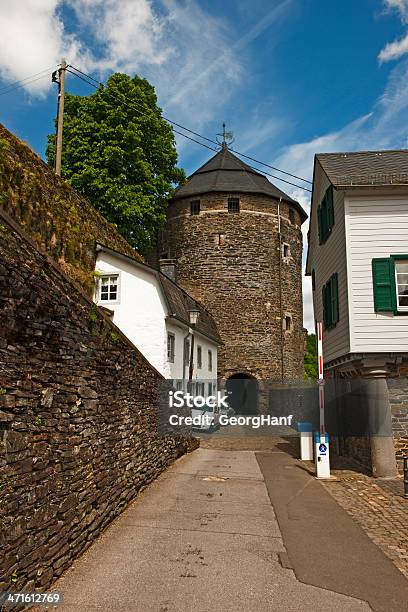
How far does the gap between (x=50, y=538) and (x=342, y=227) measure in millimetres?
10332

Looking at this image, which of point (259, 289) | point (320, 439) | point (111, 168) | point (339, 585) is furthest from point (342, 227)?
point (259, 289)

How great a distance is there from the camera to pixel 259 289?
2978 cm

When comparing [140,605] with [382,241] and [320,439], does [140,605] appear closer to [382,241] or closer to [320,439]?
[320,439]

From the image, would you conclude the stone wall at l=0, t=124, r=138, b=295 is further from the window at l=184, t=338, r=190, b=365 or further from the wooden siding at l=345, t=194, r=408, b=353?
the wooden siding at l=345, t=194, r=408, b=353

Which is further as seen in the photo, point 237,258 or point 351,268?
point 237,258

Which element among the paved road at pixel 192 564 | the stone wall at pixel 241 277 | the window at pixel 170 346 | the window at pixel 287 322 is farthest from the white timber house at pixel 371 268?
the window at pixel 287 322

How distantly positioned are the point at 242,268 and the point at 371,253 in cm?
1734

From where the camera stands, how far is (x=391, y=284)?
12.2m

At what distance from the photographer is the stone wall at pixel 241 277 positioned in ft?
95.9

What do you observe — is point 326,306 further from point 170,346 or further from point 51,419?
point 51,419

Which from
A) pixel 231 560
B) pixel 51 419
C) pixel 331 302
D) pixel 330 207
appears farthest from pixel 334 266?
pixel 51 419

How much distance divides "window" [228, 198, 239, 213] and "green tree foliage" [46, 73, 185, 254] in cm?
517

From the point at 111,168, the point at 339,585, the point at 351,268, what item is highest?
the point at 111,168

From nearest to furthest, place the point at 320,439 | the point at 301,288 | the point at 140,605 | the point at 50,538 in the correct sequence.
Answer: the point at 140,605, the point at 50,538, the point at 320,439, the point at 301,288
